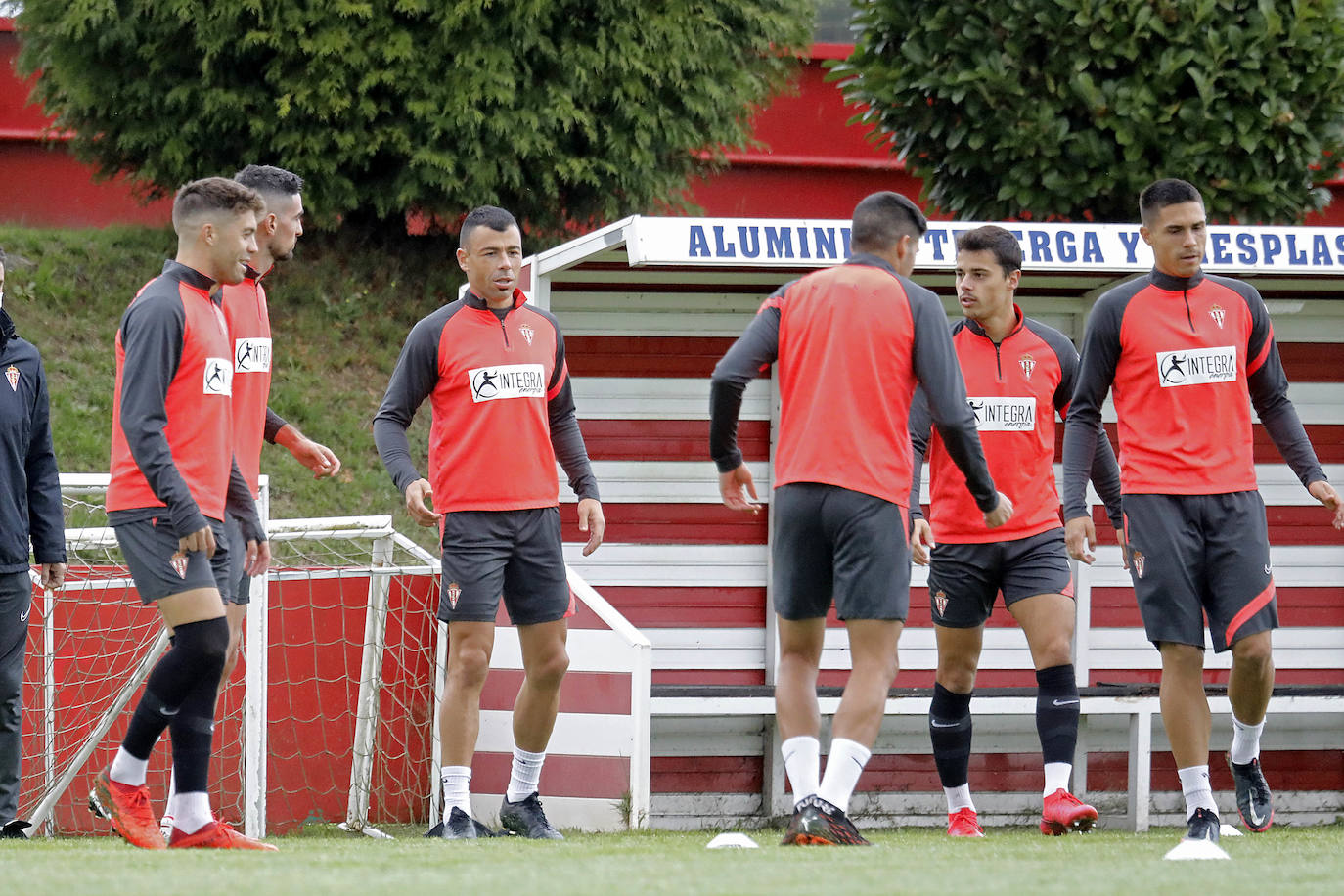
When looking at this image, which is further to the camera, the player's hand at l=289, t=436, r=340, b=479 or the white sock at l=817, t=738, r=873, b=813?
the player's hand at l=289, t=436, r=340, b=479

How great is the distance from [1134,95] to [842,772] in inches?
216

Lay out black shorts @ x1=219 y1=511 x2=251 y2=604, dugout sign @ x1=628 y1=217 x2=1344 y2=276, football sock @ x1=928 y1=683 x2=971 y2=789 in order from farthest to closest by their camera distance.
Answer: dugout sign @ x1=628 y1=217 x2=1344 y2=276 → football sock @ x1=928 y1=683 x2=971 y2=789 → black shorts @ x1=219 y1=511 x2=251 y2=604

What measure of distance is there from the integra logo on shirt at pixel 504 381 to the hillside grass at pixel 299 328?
173 inches

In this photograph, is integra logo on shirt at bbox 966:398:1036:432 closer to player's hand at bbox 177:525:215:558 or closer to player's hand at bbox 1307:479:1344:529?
player's hand at bbox 1307:479:1344:529

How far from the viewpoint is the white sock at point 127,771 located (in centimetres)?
491

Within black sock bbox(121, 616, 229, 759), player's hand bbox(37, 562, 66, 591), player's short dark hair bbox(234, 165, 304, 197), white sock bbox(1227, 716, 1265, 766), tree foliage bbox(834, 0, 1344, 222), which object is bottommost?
white sock bbox(1227, 716, 1265, 766)

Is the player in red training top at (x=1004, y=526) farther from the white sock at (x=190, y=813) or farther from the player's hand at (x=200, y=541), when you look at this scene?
the white sock at (x=190, y=813)

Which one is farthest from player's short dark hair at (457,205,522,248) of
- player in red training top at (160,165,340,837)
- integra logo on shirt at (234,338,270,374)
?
integra logo on shirt at (234,338,270,374)

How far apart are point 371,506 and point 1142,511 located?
238 inches

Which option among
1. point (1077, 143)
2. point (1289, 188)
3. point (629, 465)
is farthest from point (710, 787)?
point (1289, 188)

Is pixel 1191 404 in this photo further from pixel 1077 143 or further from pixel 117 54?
pixel 117 54

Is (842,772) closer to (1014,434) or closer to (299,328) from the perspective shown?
(1014,434)

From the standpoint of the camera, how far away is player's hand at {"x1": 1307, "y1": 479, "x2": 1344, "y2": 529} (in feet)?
18.2

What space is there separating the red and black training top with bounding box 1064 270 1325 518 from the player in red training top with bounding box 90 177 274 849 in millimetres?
2851
